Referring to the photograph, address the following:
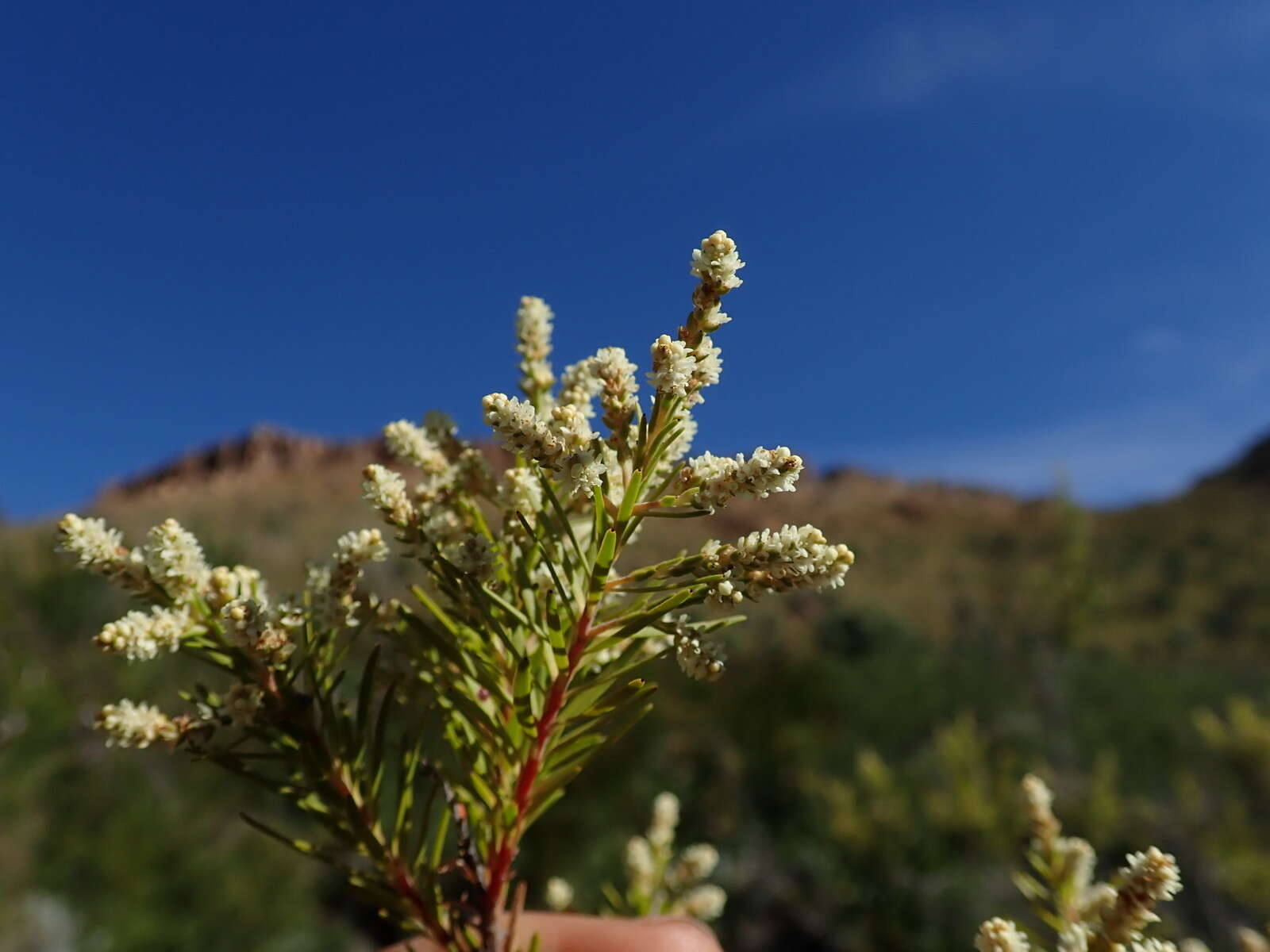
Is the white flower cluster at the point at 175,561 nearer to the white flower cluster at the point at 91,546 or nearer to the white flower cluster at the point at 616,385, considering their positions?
the white flower cluster at the point at 91,546

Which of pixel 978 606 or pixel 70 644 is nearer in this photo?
pixel 70 644

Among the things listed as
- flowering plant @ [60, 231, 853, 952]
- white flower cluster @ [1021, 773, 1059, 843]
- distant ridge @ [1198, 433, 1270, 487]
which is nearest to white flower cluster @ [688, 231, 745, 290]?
flowering plant @ [60, 231, 853, 952]

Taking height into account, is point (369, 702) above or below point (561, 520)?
below

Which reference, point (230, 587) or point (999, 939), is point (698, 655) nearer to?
point (999, 939)

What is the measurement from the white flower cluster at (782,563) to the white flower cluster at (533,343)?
34 centimetres

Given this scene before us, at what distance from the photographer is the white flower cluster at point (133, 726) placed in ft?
2.69

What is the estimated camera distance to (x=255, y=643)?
0.83 m

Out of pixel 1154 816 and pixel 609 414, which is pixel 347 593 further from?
pixel 1154 816

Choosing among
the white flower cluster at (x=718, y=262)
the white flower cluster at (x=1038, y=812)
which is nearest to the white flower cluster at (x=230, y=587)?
the white flower cluster at (x=718, y=262)

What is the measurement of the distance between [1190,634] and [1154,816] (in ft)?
65.7

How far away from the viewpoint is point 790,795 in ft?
31.1

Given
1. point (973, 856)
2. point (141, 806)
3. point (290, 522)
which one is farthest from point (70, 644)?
point (290, 522)

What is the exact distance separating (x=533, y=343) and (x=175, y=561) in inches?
17.4

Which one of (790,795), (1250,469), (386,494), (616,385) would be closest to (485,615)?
(386,494)
